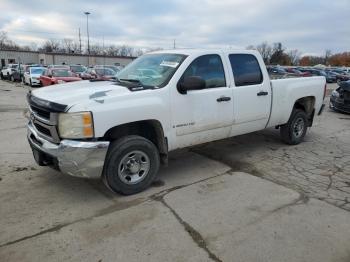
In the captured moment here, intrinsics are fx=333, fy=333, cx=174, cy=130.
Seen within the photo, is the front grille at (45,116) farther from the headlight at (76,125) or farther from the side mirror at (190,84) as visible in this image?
the side mirror at (190,84)

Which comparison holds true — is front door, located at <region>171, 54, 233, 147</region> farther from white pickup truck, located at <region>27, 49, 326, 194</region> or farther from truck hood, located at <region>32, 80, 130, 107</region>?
truck hood, located at <region>32, 80, 130, 107</region>

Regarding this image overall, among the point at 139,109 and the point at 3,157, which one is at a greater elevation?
the point at 139,109

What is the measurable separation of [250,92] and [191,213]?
2.53 meters

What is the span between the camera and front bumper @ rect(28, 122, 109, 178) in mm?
3828

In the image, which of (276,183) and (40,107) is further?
(276,183)

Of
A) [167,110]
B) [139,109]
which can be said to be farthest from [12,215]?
[167,110]

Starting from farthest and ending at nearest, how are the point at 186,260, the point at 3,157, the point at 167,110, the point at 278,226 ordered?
the point at 3,157
the point at 167,110
the point at 278,226
the point at 186,260

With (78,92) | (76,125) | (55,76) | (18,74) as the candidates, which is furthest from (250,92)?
(18,74)

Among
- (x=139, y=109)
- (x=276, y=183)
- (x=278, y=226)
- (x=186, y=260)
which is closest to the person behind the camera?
(x=186, y=260)

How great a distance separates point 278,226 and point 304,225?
0.96 feet

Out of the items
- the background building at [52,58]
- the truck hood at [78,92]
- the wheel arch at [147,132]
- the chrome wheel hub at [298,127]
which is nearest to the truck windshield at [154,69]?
the truck hood at [78,92]

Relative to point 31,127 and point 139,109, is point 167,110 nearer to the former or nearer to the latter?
point 139,109

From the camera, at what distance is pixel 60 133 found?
3.90 m

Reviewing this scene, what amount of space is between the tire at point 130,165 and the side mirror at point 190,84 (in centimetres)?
86
